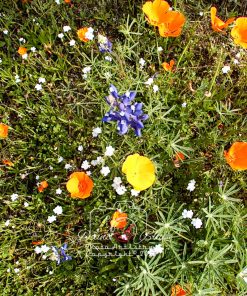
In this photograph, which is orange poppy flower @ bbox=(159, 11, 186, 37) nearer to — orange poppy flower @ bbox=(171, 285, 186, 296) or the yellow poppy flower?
the yellow poppy flower

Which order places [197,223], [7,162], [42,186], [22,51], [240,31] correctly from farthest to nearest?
[22,51] < [7,162] < [42,186] < [240,31] < [197,223]

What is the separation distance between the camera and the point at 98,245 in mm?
3018

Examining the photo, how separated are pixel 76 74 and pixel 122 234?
1.50m

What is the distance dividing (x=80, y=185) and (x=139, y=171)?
0.47m

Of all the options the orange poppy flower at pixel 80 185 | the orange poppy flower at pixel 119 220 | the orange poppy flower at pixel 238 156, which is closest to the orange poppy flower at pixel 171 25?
the orange poppy flower at pixel 238 156

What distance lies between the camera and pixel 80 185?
9.51 ft

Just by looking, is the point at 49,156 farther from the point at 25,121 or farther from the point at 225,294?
the point at 225,294

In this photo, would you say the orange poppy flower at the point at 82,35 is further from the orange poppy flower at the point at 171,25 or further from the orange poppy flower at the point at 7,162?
the orange poppy flower at the point at 7,162

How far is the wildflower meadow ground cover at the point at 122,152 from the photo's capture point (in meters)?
2.67

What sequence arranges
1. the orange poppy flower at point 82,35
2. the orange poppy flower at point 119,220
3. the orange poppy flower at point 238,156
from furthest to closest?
the orange poppy flower at point 82,35 < the orange poppy flower at point 119,220 < the orange poppy flower at point 238,156

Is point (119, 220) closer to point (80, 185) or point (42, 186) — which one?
point (80, 185)

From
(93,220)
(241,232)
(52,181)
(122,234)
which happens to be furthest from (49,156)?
(241,232)

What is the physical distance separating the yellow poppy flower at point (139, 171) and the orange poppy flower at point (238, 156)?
19.9 inches

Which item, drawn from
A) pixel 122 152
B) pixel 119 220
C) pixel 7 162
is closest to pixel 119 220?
pixel 119 220
